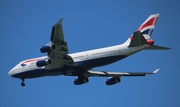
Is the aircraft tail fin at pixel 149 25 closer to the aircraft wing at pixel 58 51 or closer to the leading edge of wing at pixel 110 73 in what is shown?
the leading edge of wing at pixel 110 73

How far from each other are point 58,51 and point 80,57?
4.77 metres

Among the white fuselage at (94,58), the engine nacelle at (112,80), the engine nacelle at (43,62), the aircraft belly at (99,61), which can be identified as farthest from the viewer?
the engine nacelle at (112,80)

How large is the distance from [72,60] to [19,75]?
9.97 m

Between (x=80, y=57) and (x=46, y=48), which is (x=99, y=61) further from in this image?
(x=46, y=48)

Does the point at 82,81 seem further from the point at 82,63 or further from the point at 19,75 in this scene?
the point at 19,75

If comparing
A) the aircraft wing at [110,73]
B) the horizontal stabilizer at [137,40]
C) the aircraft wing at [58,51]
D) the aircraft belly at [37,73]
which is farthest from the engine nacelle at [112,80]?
the horizontal stabilizer at [137,40]

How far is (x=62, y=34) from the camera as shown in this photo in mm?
42000

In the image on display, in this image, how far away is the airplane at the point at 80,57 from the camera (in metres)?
43.3

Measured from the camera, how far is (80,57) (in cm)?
4847

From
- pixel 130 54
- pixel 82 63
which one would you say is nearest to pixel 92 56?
pixel 82 63

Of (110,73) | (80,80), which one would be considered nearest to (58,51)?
(80,80)

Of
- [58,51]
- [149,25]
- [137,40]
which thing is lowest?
[137,40]

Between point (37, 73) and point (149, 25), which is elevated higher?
point (149, 25)

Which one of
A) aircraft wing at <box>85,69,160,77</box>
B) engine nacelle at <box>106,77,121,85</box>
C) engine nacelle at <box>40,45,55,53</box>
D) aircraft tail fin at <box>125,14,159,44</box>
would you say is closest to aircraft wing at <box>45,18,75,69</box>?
engine nacelle at <box>40,45,55,53</box>
